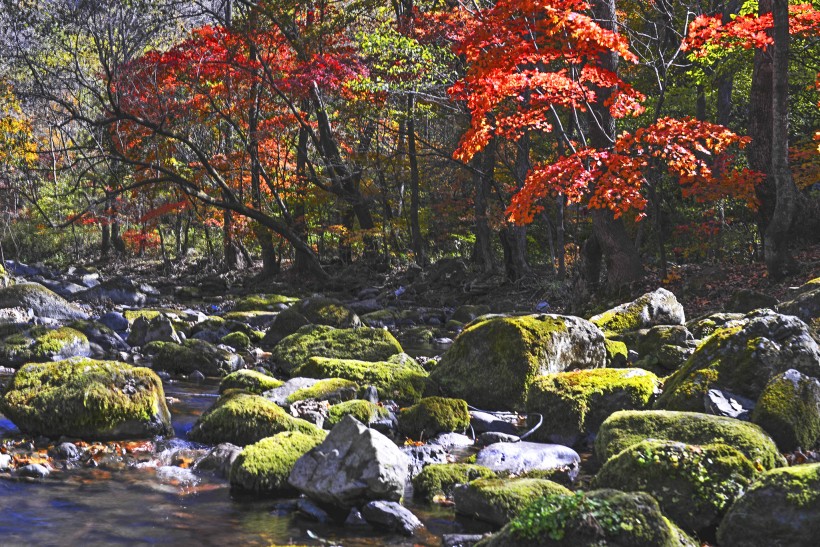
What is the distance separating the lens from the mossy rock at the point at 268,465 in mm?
5328

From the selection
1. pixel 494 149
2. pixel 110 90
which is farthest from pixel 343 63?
pixel 110 90

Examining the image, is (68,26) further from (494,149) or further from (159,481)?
(159,481)

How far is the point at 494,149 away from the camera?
19.4m

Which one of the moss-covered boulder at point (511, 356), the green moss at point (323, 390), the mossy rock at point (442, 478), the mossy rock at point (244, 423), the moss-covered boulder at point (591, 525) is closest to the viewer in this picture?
the moss-covered boulder at point (591, 525)

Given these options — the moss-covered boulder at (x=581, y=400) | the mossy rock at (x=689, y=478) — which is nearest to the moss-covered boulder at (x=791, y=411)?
the mossy rock at (x=689, y=478)

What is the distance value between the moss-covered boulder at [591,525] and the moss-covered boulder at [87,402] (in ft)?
13.9

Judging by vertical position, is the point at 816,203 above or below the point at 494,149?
below

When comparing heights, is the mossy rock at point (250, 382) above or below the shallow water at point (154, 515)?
above

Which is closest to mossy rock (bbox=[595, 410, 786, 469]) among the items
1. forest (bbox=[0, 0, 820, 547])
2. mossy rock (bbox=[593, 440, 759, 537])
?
forest (bbox=[0, 0, 820, 547])

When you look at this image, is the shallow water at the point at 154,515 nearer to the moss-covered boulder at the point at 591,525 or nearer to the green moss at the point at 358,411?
the moss-covered boulder at the point at 591,525

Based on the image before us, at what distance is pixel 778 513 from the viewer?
12.7 feet

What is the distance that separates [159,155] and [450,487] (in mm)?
19925

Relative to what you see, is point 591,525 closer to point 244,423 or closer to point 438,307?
point 244,423

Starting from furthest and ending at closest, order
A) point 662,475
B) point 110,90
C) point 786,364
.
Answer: point 110,90 → point 786,364 → point 662,475
